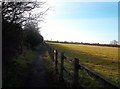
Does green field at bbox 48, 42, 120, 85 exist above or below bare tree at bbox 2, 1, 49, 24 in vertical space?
below

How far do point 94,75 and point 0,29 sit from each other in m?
7.34

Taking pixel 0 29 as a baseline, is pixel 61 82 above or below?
below

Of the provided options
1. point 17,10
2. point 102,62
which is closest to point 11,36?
point 17,10

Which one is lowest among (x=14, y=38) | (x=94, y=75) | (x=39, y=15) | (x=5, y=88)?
(x=5, y=88)

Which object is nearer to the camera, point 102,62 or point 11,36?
point 11,36

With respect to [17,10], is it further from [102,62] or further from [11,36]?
[102,62]

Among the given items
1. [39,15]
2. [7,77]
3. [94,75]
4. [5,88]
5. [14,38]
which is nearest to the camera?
[94,75]

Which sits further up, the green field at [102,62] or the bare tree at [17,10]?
the bare tree at [17,10]

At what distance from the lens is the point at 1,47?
1279cm

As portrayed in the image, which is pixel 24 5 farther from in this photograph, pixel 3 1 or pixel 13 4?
pixel 3 1

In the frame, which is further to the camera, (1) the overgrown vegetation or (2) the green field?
(2) the green field

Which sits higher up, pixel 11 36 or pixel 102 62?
pixel 11 36

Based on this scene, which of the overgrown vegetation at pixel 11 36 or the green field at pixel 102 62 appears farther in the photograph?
the green field at pixel 102 62

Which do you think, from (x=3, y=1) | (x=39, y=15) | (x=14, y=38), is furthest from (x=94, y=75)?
(x=39, y=15)
